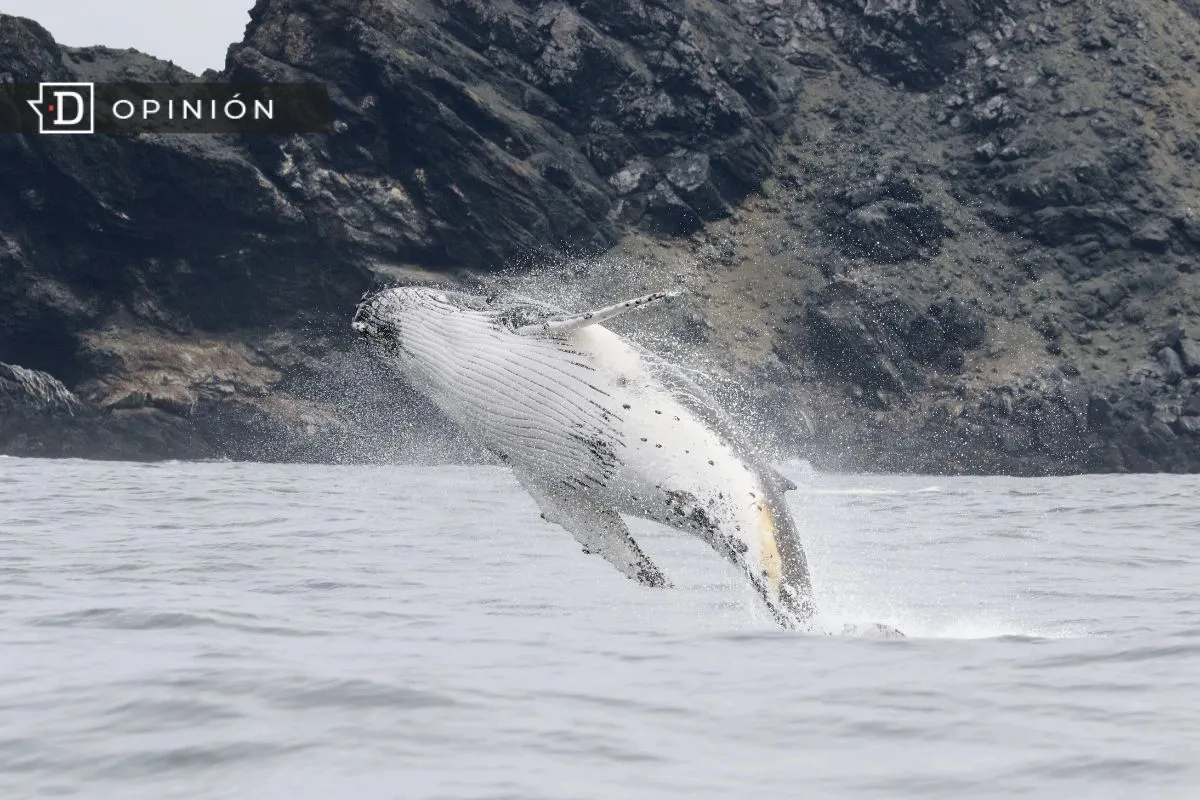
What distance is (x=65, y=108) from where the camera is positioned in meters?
57.1

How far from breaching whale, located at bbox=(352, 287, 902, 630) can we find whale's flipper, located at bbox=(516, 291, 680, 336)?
0.02m

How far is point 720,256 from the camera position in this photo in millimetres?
75125

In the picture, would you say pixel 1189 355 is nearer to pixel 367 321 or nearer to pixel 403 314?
pixel 403 314

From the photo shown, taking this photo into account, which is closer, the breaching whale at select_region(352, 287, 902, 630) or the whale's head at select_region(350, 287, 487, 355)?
the breaching whale at select_region(352, 287, 902, 630)

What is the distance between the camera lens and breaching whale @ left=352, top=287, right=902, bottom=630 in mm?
8523

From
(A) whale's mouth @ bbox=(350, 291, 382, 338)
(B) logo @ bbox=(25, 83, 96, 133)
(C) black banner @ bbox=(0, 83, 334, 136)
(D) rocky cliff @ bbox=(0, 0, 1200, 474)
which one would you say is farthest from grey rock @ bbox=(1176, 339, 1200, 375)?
(A) whale's mouth @ bbox=(350, 291, 382, 338)

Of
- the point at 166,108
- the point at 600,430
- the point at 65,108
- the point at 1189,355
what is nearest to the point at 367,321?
the point at 600,430

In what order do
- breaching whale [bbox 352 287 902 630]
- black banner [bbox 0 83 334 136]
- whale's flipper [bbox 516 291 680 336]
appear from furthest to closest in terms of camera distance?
1. black banner [bbox 0 83 334 136]
2. breaching whale [bbox 352 287 902 630]
3. whale's flipper [bbox 516 291 680 336]

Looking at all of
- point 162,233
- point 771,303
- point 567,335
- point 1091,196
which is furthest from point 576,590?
point 1091,196

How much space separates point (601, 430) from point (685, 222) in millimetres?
67304

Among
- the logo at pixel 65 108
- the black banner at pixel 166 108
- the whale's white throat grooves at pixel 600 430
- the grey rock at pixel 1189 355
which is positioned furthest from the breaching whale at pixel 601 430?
the grey rock at pixel 1189 355

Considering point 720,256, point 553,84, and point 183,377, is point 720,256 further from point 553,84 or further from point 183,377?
point 183,377

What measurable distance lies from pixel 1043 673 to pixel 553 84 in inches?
2804

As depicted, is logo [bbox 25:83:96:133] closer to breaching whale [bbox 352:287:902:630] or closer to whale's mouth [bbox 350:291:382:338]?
whale's mouth [bbox 350:291:382:338]
